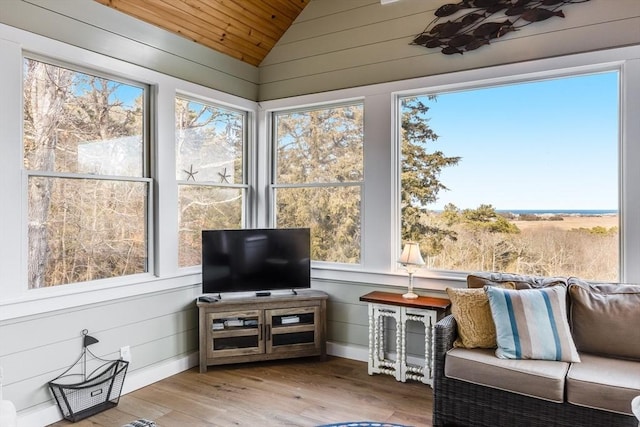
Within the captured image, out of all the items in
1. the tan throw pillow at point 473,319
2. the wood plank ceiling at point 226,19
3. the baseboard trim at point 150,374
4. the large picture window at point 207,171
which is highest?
the wood plank ceiling at point 226,19

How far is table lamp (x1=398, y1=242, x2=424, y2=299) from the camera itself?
3.38 m

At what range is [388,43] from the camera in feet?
12.2

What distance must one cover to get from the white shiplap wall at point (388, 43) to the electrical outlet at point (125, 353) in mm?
2611

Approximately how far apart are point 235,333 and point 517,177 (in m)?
2.57

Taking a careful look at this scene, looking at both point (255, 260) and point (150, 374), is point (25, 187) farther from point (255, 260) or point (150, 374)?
point (255, 260)

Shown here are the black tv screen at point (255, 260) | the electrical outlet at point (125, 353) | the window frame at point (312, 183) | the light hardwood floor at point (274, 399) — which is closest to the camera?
the light hardwood floor at point (274, 399)

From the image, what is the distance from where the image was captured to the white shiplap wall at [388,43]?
2986 mm

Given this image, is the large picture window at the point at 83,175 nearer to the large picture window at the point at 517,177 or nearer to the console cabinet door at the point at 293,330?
the console cabinet door at the point at 293,330

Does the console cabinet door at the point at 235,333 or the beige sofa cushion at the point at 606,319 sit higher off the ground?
the beige sofa cushion at the point at 606,319

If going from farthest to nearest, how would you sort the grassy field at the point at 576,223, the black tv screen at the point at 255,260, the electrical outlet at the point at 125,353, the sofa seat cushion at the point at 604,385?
1. the black tv screen at the point at 255,260
2. the electrical outlet at the point at 125,353
3. the grassy field at the point at 576,223
4. the sofa seat cushion at the point at 604,385

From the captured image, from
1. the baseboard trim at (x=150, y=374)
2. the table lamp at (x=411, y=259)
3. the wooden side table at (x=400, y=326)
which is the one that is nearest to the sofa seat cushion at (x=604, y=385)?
the wooden side table at (x=400, y=326)

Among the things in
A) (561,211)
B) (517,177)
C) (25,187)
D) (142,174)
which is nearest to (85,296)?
(25,187)

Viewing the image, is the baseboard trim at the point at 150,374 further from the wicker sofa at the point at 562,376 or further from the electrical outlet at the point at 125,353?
the wicker sofa at the point at 562,376

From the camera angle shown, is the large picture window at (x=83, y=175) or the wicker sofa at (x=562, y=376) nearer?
the wicker sofa at (x=562, y=376)
